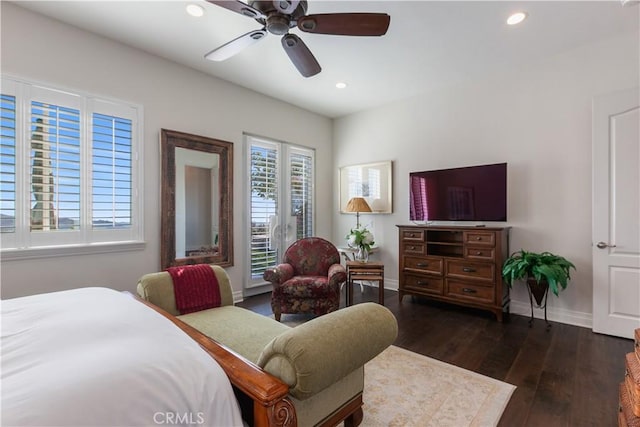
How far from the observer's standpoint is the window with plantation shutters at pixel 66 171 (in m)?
2.43

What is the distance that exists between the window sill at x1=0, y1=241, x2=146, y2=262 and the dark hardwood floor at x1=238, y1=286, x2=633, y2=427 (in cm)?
158

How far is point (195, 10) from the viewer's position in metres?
2.48

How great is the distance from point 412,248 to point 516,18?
2605 millimetres

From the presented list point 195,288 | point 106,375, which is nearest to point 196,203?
point 195,288

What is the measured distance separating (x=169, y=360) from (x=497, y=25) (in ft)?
11.6

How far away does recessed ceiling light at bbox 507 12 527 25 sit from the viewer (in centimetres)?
251

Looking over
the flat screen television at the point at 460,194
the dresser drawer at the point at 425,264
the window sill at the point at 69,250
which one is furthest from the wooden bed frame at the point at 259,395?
the flat screen television at the point at 460,194

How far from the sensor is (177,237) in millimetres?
3408

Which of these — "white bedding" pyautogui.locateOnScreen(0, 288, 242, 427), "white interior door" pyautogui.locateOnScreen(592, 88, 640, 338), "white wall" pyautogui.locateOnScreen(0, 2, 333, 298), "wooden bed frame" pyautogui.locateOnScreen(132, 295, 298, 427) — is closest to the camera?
"white bedding" pyautogui.locateOnScreen(0, 288, 242, 427)

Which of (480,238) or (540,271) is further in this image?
(480,238)

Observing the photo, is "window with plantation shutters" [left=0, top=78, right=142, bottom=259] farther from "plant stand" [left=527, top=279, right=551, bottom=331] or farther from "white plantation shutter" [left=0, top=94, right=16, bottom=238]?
"plant stand" [left=527, top=279, right=551, bottom=331]

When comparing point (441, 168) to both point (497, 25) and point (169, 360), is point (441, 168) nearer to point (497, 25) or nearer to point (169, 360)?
point (497, 25)

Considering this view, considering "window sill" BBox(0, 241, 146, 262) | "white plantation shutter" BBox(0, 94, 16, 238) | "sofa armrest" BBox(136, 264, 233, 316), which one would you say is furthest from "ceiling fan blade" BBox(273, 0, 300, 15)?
"window sill" BBox(0, 241, 146, 262)

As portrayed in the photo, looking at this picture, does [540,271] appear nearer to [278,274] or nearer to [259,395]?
[278,274]
